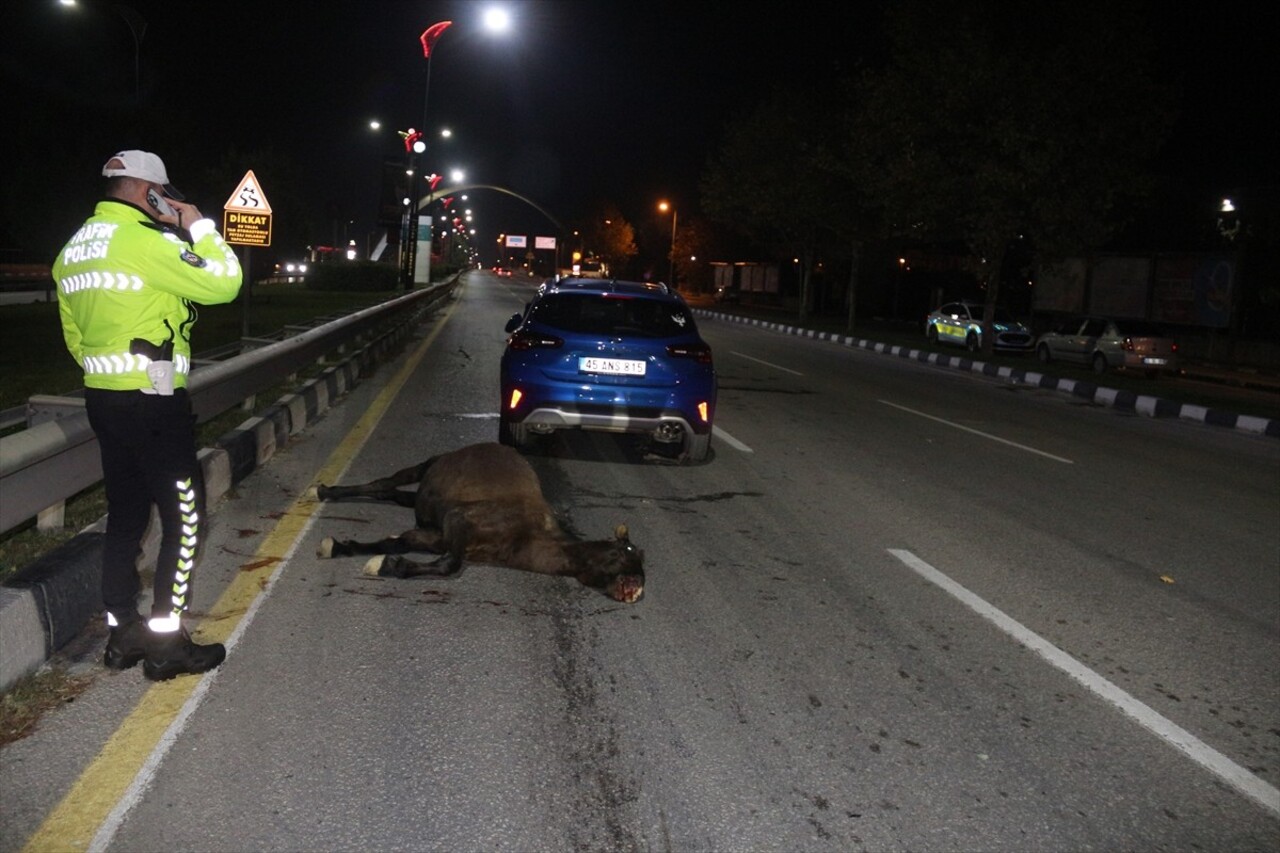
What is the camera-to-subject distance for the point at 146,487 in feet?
14.9

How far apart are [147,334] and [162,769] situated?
61.4 inches

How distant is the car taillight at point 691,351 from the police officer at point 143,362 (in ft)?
18.1

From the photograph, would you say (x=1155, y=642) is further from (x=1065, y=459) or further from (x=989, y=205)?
(x=989, y=205)

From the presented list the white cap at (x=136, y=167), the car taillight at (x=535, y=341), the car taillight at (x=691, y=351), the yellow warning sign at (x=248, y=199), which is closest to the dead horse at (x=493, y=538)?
the white cap at (x=136, y=167)

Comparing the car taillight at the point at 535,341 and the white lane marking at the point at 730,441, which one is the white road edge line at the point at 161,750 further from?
the white lane marking at the point at 730,441

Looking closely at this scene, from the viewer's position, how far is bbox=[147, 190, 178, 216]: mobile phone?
14.0 feet

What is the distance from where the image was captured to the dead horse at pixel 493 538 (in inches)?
228

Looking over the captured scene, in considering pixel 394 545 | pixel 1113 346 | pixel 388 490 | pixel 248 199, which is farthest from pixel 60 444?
pixel 1113 346

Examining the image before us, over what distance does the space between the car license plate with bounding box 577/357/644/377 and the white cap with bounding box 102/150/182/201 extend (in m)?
5.43

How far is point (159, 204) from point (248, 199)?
11.5 m

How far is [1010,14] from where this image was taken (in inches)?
1170

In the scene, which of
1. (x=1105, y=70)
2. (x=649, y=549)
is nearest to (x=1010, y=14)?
(x=1105, y=70)

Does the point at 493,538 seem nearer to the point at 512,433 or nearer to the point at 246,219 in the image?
the point at 512,433

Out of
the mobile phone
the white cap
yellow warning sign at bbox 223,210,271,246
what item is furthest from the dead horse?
yellow warning sign at bbox 223,210,271,246
